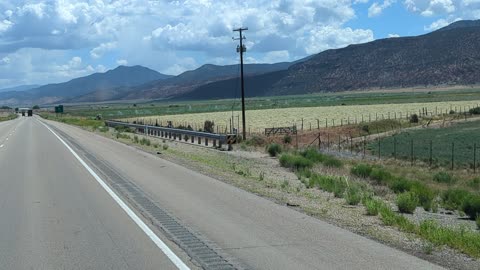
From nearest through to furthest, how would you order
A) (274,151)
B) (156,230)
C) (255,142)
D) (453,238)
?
(453,238) → (156,230) → (274,151) → (255,142)

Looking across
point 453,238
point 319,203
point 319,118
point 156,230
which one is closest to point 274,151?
point 319,203

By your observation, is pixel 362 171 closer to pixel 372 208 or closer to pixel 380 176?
pixel 380 176

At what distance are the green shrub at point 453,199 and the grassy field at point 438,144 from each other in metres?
12.4

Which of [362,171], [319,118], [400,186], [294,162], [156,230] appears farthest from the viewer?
[319,118]

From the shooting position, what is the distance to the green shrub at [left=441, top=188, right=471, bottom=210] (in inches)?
680

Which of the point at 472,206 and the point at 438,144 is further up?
the point at 472,206

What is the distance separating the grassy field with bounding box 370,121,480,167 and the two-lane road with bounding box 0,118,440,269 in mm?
18416

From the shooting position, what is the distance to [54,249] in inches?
379

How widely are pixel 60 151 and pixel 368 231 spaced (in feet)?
81.9

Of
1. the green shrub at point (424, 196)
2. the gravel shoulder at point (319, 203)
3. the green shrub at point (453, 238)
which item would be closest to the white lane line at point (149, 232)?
the gravel shoulder at point (319, 203)

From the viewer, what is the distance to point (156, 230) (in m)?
11.1

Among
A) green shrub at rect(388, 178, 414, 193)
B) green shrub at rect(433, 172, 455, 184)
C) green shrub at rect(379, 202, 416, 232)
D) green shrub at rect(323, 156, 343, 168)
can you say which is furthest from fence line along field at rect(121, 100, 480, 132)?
green shrub at rect(379, 202, 416, 232)

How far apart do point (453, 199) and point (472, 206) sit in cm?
215

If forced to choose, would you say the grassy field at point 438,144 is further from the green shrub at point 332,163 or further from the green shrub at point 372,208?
the green shrub at point 372,208
